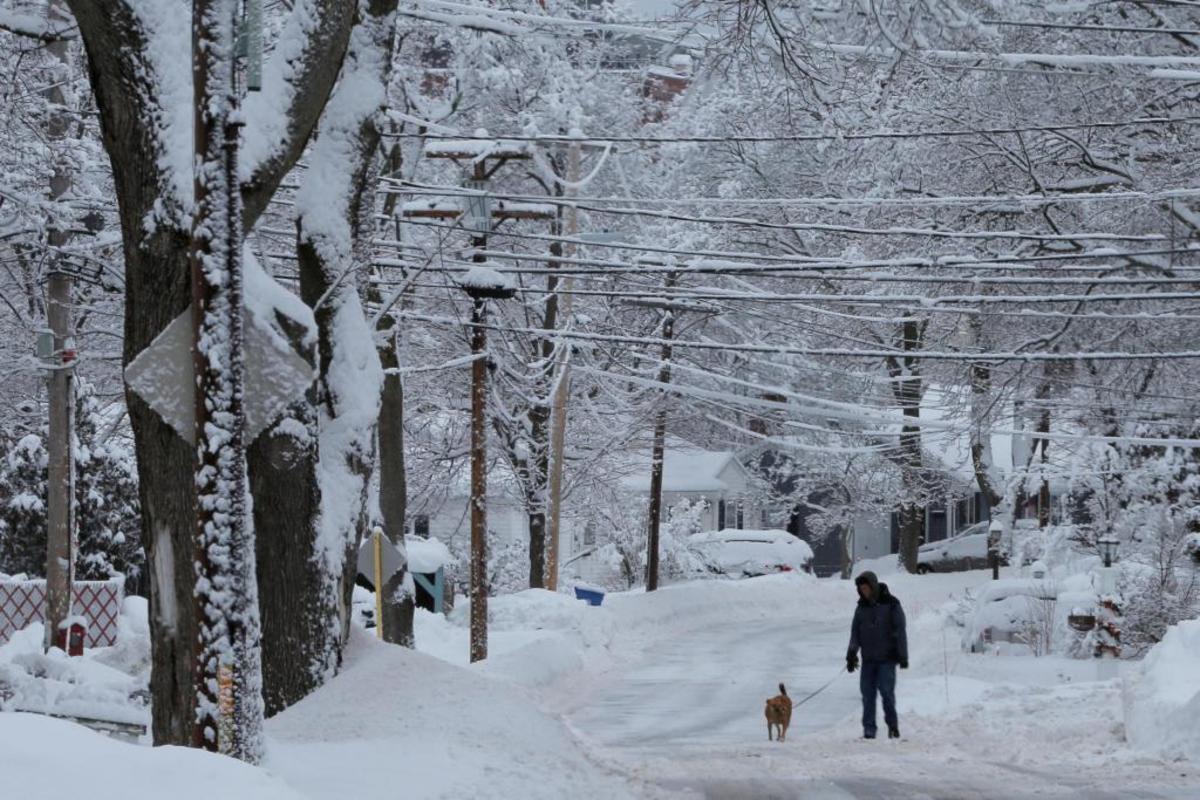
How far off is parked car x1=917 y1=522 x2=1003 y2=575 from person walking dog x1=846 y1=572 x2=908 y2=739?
4081 centimetres

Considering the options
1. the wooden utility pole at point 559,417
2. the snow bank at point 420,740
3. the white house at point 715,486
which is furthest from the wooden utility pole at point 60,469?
the white house at point 715,486

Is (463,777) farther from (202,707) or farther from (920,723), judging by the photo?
(920,723)

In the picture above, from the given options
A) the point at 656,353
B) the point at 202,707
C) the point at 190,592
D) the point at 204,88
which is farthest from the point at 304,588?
the point at 656,353

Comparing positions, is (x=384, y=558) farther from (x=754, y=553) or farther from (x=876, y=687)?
(x=754, y=553)

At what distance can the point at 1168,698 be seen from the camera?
52.1 ft

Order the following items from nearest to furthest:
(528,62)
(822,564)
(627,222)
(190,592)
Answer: (190,592) < (528,62) < (627,222) < (822,564)

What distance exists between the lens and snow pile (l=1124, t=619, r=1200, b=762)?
1477cm

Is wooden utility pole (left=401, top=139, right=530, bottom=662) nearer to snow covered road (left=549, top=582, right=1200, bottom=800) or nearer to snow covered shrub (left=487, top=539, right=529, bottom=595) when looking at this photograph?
snow covered road (left=549, top=582, right=1200, bottom=800)

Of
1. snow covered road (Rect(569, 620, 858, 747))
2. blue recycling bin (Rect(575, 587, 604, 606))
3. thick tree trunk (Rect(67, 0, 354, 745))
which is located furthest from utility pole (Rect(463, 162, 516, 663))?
blue recycling bin (Rect(575, 587, 604, 606))

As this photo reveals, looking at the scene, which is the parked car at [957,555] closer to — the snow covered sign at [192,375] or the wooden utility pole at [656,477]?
the wooden utility pole at [656,477]

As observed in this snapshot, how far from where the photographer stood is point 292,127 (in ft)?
33.6

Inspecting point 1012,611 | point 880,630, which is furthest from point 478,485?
point 1012,611

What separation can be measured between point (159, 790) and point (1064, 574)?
28756mm

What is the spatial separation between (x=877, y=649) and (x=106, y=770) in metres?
12.0
